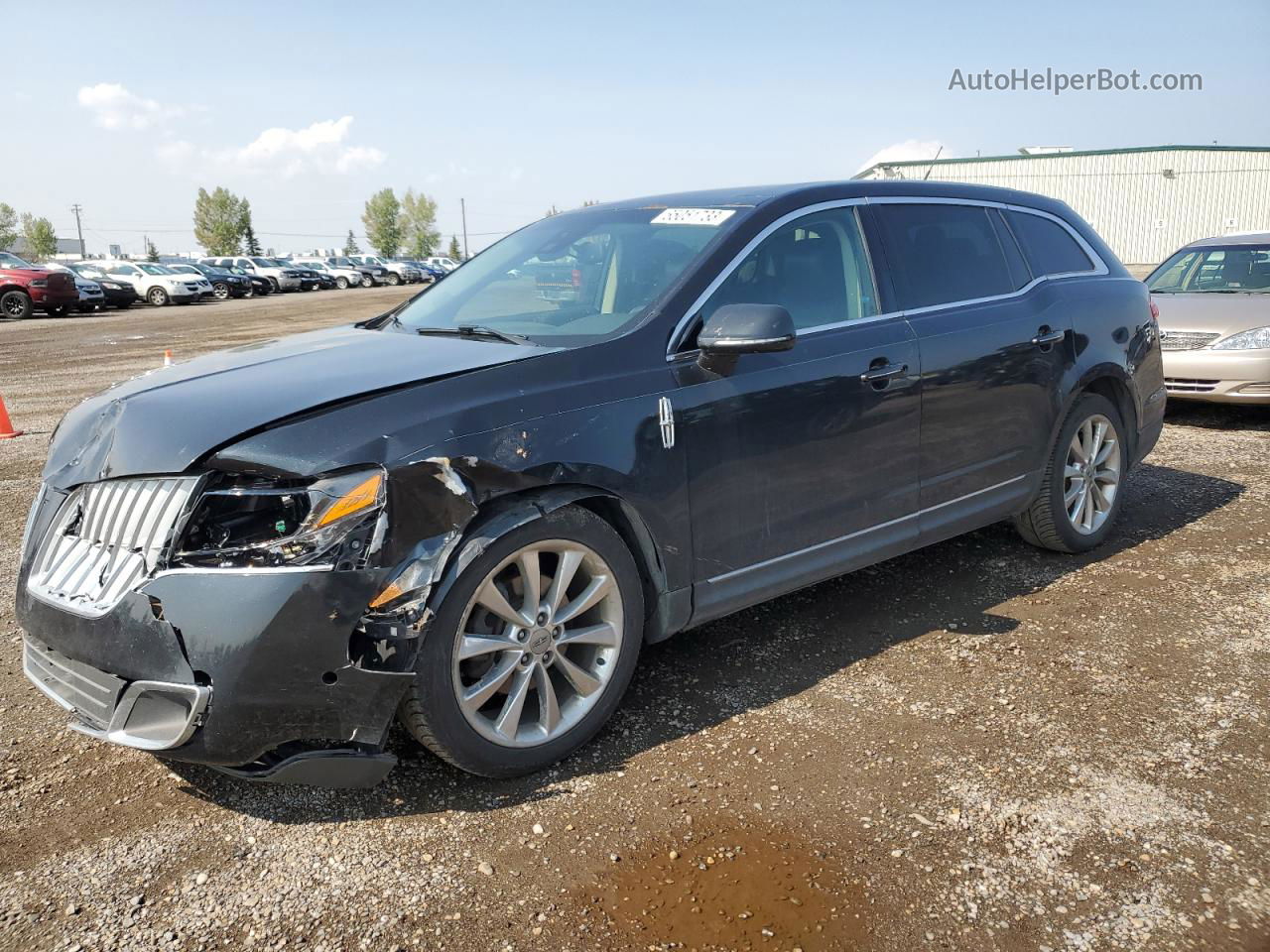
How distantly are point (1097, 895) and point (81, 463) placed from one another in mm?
3113

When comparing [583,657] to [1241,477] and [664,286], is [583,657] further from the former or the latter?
[1241,477]

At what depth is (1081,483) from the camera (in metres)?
5.16

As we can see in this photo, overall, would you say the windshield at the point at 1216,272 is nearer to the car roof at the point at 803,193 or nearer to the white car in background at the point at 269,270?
the car roof at the point at 803,193

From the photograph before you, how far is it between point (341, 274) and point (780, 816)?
5156cm

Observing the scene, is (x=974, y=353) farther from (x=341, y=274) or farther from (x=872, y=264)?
(x=341, y=274)

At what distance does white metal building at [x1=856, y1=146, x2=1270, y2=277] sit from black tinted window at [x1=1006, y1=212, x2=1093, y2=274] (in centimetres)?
4228

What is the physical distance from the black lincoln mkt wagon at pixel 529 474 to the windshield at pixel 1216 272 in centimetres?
577

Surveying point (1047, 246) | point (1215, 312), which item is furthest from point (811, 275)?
point (1215, 312)

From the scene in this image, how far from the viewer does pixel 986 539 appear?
18.2 ft

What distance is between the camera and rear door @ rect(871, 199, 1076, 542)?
425cm

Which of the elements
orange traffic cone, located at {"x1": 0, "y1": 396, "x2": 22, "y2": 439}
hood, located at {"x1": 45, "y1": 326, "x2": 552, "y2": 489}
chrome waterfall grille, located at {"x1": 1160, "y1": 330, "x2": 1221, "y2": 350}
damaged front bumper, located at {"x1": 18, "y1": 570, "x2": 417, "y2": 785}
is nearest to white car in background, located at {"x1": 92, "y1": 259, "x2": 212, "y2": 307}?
orange traffic cone, located at {"x1": 0, "y1": 396, "x2": 22, "y2": 439}

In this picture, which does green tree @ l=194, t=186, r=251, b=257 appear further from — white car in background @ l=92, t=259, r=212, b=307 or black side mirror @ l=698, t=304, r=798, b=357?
black side mirror @ l=698, t=304, r=798, b=357

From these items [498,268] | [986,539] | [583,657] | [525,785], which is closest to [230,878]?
[525,785]

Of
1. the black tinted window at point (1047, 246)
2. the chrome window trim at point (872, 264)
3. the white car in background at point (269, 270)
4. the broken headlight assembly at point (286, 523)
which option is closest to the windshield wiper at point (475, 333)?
the chrome window trim at point (872, 264)
